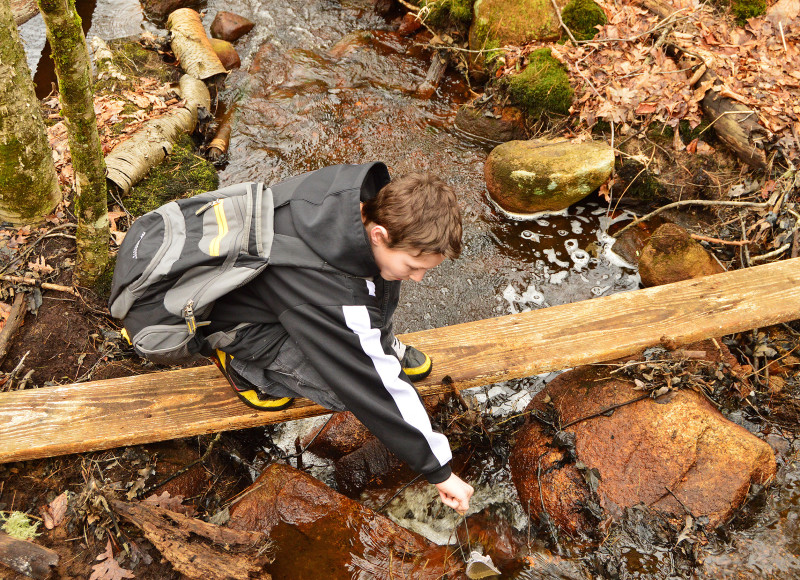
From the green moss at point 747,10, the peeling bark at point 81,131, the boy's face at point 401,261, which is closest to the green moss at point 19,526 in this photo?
Answer: the peeling bark at point 81,131

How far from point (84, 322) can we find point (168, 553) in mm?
1863

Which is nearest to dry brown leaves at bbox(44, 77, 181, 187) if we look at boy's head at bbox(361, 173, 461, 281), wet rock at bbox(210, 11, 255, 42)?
wet rock at bbox(210, 11, 255, 42)

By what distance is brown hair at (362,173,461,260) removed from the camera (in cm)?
226

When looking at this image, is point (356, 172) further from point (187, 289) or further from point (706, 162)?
point (706, 162)

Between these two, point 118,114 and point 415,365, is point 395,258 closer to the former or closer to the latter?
point 415,365

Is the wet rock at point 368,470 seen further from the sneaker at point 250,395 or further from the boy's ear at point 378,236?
the boy's ear at point 378,236

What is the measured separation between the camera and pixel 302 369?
267 centimetres

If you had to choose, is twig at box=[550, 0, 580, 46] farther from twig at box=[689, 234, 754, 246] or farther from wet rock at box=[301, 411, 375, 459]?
wet rock at box=[301, 411, 375, 459]

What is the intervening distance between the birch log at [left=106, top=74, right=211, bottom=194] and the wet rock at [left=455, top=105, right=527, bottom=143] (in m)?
3.05

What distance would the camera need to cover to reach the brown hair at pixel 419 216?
226 cm

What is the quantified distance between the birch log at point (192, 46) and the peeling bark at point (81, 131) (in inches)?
137

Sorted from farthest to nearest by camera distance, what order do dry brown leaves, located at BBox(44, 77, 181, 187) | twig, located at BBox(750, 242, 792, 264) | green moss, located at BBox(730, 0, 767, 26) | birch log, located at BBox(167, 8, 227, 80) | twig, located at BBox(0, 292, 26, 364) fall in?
birch log, located at BBox(167, 8, 227, 80) < green moss, located at BBox(730, 0, 767, 26) < dry brown leaves, located at BBox(44, 77, 181, 187) < twig, located at BBox(750, 242, 792, 264) < twig, located at BBox(0, 292, 26, 364)

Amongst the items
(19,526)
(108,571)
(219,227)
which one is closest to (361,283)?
(219,227)

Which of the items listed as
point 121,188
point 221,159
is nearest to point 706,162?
point 221,159
